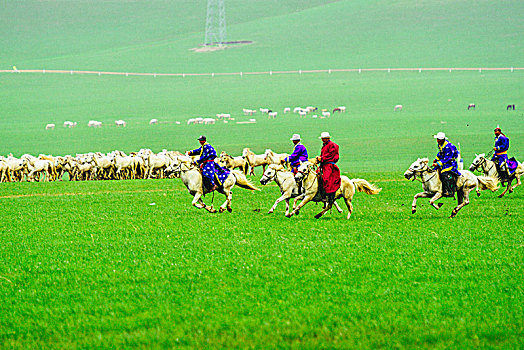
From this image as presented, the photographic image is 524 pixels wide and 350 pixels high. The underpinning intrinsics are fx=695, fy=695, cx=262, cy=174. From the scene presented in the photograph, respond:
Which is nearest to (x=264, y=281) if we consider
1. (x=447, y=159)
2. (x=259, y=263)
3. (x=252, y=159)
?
(x=259, y=263)

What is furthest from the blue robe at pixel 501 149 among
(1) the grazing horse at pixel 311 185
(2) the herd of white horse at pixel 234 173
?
(1) the grazing horse at pixel 311 185

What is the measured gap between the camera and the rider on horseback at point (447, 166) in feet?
53.2

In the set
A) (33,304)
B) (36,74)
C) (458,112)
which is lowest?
(33,304)

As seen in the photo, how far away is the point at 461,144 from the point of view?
54.3 metres

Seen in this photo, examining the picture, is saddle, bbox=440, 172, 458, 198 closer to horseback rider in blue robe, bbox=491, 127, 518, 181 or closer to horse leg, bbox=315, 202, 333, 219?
horse leg, bbox=315, 202, 333, 219

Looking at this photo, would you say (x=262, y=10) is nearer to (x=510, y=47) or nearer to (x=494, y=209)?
(x=510, y=47)

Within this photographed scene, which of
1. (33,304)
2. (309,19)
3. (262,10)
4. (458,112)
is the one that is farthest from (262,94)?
(33,304)

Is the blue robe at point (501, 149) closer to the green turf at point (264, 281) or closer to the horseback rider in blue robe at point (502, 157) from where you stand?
the horseback rider in blue robe at point (502, 157)

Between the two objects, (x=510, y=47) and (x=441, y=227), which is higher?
(x=510, y=47)

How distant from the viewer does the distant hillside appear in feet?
372

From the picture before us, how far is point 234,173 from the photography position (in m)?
18.6

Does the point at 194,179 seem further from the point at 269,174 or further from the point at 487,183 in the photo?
the point at 487,183

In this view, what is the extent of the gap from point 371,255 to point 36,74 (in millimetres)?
109389

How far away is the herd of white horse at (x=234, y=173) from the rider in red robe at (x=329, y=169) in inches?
→ 9.1
